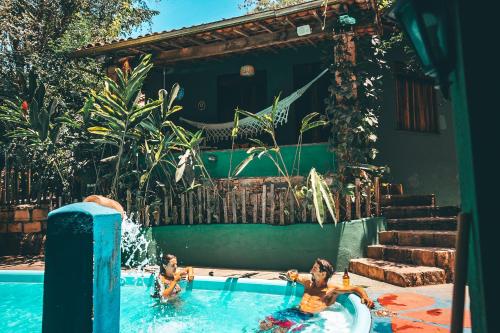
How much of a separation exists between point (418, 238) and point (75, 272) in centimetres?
519

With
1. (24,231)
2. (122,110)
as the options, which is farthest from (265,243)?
(24,231)

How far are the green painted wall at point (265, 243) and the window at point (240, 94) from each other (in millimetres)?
4367

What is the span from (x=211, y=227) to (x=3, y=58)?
8567 mm

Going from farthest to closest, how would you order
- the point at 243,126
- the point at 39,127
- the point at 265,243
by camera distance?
the point at 243,126, the point at 39,127, the point at 265,243

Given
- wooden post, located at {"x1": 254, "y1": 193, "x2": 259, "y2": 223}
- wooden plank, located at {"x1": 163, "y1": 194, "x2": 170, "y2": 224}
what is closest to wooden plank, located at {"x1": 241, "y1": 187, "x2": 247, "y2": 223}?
wooden post, located at {"x1": 254, "y1": 193, "x2": 259, "y2": 223}

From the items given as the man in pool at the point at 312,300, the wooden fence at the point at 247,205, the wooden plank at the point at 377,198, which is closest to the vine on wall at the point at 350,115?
the wooden plank at the point at 377,198

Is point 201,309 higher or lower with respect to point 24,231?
lower

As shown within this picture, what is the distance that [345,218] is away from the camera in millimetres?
5863

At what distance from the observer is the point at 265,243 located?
6012mm

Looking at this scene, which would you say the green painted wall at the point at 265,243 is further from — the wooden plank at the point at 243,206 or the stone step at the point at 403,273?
the stone step at the point at 403,273

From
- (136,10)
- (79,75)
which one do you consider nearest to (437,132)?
(79,75)

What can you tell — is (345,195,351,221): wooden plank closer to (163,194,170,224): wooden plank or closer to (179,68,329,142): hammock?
(179,68,329,142): hammock

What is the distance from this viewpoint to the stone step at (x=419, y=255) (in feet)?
15.6

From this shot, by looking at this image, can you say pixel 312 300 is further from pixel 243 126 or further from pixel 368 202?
pixel 243 126
